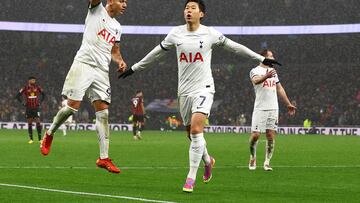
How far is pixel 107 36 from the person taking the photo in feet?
43.0

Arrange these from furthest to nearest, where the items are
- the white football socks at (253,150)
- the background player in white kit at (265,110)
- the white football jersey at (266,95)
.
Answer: the white football jersey at (266,95) → the background player in white kit at (265,110) → the white football socks at (253,150)

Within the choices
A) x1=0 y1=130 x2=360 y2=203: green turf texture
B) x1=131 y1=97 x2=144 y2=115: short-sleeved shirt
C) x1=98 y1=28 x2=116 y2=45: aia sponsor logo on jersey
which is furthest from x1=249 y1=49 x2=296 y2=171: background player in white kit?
x1=131 y1=97 x2=144 y2=115: short-sleeved shirt

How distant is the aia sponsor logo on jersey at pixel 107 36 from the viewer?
13.0 meters

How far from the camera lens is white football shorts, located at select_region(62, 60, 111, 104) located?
12.9 m

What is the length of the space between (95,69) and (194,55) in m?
1.98

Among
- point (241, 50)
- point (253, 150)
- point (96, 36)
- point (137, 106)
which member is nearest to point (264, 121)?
point (253, 150)

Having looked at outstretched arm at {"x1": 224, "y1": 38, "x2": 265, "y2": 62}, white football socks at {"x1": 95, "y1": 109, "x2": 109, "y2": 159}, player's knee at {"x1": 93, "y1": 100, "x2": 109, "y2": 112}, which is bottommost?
white football socks at {"x1": 95, "y1": 109, "x2": 109, "y2": 159}

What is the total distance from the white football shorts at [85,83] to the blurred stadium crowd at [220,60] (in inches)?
1934

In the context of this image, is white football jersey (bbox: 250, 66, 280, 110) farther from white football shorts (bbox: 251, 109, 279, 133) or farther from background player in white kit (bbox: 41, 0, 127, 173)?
background player in white kit (bbox: 41, 0, 127, 173)

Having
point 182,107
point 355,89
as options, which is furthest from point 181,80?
point 355,89

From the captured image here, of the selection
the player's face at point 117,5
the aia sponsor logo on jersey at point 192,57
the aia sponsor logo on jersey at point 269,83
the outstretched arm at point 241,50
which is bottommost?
the aia sponsor logo on jersey at point 269,83

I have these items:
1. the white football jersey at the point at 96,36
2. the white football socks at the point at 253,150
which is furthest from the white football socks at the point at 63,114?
the white football socks at the point at 253,150

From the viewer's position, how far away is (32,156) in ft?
68.9

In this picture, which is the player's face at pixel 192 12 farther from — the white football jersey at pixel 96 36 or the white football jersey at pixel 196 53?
the white football jersey at pixel 96 36
